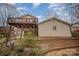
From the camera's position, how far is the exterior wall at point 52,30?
1.94 meters

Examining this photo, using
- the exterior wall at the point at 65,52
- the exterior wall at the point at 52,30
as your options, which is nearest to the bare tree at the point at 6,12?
the exterior wall at the point at 52,30

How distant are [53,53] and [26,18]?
0.45 meters

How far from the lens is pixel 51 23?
1.96 metres

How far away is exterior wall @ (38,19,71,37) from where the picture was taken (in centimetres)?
194

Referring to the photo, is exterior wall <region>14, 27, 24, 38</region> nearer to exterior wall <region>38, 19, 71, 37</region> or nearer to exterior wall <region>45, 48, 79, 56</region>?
exterior wall <region>38, 19, 71, 37</region>

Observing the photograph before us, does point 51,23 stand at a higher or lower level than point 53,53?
higher

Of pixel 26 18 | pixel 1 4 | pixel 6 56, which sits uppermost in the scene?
pixel 1 4

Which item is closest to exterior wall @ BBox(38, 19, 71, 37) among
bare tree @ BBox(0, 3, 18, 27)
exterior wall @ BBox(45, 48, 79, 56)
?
exterior wall @ BBox(45, 48, 79, 56)

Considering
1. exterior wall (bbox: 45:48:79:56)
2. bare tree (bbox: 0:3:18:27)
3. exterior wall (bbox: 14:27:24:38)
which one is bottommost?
exterior wall (bbox: 45:48:79:56)

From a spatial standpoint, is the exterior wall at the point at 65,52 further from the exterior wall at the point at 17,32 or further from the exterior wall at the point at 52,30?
the exterior wall at the point at 17,32

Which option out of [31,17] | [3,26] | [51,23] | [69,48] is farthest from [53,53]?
[3,26]

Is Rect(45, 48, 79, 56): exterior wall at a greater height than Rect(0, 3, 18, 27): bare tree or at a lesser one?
lesser

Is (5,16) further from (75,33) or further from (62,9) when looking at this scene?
(75,33)

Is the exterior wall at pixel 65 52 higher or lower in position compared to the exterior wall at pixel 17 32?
lower
